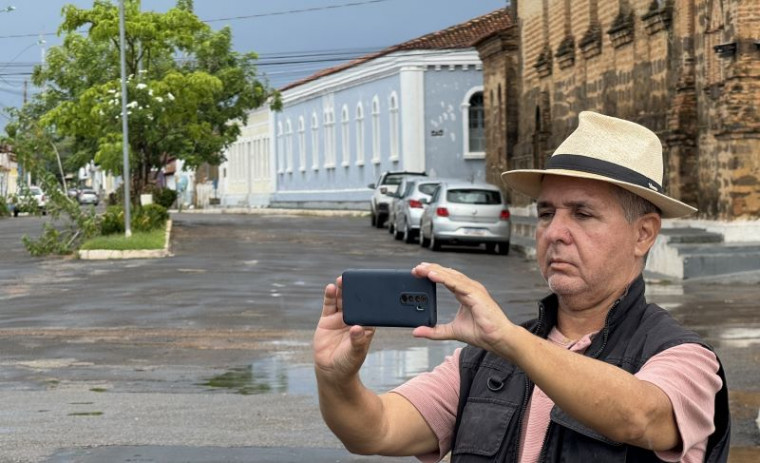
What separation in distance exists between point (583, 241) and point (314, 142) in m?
75.9

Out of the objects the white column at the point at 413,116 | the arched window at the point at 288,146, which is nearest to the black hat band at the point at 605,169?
the white column at the point at 413,116

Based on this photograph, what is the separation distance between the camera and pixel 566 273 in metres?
Result: 3.68

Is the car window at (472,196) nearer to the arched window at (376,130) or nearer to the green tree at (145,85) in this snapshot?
the green tree at (145,85)

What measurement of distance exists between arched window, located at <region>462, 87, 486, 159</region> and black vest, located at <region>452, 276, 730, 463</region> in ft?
199

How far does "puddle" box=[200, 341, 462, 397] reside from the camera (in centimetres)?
1287

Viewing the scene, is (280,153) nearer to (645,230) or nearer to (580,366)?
(645,230)

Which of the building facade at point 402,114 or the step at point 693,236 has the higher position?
the building facade at point 402,114

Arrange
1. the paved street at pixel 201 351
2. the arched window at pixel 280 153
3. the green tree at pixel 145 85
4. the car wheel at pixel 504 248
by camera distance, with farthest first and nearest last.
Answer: the arched window at pixel 280 153
the green tree at pixel 145 85
the car wheel at pixel 504 248
the paved street at pixel 201 351

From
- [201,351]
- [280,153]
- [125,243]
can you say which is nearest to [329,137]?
[280,153]

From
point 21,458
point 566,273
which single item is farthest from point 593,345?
point 21,458

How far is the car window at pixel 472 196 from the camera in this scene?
3509cm

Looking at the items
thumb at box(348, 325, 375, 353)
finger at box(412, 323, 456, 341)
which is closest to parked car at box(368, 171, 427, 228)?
thumb at box(348, 325, 375, 353)

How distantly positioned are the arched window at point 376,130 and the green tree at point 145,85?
16123 mm

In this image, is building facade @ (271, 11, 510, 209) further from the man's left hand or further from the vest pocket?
the man's left hand
